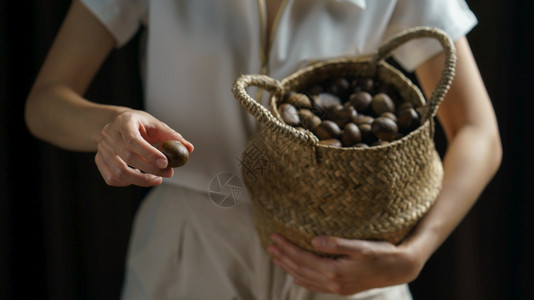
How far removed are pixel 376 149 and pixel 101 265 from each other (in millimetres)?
456

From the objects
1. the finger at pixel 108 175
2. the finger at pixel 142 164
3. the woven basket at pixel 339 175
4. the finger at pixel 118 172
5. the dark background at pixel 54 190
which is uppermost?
the finger at pixel 142 164

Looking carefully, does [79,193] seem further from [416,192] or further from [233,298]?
[416,192]

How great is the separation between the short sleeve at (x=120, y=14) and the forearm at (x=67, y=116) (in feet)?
0.26

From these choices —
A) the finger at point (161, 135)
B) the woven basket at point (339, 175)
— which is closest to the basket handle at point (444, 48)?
the woven basket at point (339, 175)

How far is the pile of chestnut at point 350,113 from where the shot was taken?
0.47 metres

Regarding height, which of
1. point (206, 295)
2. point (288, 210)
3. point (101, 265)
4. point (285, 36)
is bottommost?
point (101, 265)

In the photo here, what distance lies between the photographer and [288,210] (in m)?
0.51

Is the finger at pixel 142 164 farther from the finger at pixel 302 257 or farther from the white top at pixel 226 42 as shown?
the finger at pixel 302 257

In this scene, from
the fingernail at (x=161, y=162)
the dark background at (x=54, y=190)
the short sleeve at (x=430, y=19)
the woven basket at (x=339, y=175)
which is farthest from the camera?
the dark background at (x=54, y=190)

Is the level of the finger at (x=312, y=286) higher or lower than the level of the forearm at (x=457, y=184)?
lower

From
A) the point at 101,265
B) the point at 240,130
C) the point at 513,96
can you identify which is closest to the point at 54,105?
the point at 240,130

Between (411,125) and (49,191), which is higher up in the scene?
(411,125)

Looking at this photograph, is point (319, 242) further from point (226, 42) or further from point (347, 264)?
point (226, 42)

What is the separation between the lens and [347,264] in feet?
1.71
